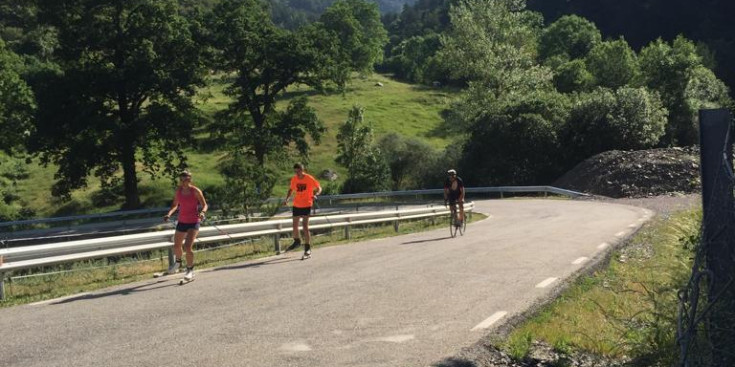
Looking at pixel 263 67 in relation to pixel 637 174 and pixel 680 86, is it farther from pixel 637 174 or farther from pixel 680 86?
pixel 680 86

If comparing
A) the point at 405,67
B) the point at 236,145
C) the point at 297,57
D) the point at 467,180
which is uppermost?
the point at 405,67

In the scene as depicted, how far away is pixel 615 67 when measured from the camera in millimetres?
77625

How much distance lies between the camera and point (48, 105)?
114ft

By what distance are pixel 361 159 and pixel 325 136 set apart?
2436cm

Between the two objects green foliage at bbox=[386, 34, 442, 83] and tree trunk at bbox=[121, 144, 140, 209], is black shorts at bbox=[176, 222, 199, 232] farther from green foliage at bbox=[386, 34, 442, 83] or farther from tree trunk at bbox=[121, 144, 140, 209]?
green foliage at bbox=[386, 34, 442, 83]

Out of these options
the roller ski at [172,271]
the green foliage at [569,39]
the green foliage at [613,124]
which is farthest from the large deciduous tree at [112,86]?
the green foliage at [569,39]

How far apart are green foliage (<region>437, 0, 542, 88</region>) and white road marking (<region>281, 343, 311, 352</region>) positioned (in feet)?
169

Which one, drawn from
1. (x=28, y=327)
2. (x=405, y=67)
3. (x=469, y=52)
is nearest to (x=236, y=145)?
(x=469, y=52)

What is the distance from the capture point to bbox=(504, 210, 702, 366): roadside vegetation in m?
6.02

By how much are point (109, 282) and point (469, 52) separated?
50.0m

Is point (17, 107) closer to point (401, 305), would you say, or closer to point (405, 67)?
point (401, 305)

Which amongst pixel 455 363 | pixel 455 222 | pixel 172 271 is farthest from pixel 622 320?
pixel 455 222

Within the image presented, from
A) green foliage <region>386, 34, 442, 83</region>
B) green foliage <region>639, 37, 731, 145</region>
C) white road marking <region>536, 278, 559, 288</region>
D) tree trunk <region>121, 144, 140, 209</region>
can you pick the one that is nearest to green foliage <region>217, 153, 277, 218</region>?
tree trunk <region>121, 144, 140, 209</region>

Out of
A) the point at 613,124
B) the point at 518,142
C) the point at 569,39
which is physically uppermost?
the point at 569,39
